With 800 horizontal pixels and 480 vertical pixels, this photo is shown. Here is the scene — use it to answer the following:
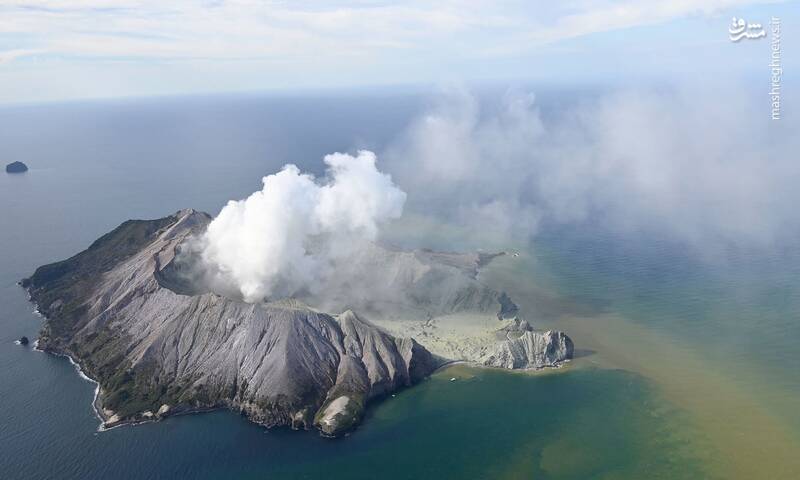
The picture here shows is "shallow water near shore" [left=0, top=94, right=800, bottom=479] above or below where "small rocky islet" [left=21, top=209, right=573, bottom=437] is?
below

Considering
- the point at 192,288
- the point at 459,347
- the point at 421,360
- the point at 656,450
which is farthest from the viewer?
the point at 192,288

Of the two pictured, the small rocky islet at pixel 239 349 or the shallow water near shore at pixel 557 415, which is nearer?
the shallow water near shore at pixel 557 415

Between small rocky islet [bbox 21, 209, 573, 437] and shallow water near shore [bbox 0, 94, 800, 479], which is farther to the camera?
small rocky islet [bbox 21, 209, 573, 437]

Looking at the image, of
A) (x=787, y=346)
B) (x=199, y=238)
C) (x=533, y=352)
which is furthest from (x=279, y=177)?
(x=787, y=346)

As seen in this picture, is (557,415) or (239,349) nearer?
(557,415)

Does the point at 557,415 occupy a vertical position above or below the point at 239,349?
below

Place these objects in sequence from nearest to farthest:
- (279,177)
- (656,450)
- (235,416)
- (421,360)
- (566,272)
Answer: (656,450) < (235,416) < (421,360) < (279,177) < (566,272)

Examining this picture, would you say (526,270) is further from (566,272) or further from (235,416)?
(235,416)

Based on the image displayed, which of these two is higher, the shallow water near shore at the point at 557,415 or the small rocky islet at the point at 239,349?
the small rocky islet at the point at 239,349
